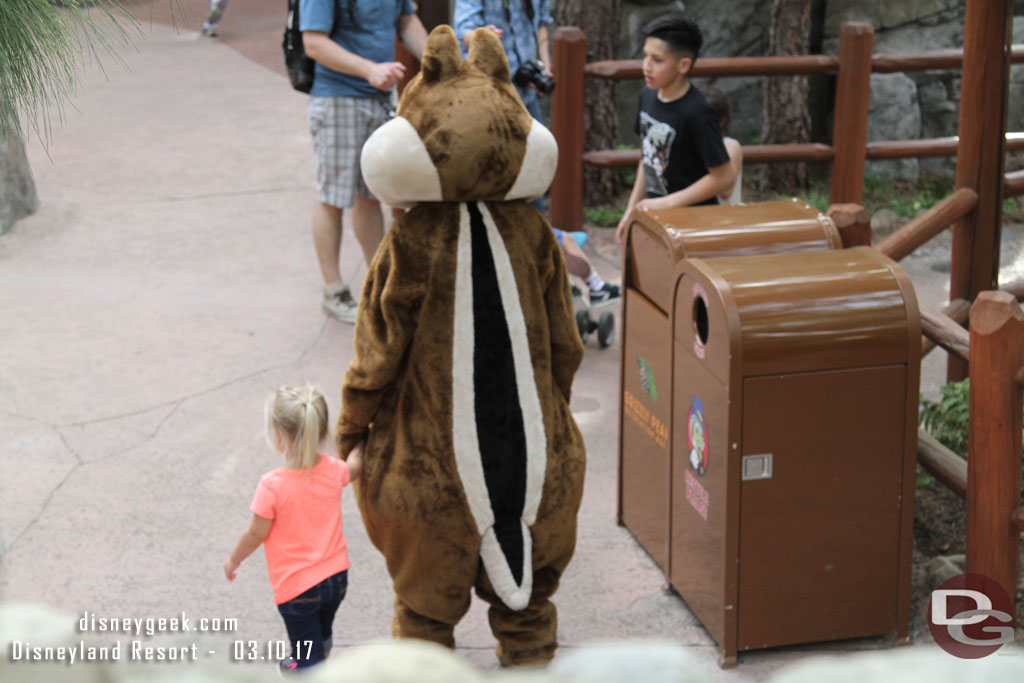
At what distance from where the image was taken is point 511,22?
20.4ft

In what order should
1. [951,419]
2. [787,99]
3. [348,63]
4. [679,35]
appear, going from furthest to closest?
[787,99]
[348,63]
[679,35]
[951,419]

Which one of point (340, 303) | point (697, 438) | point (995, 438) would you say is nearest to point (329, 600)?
point (697, 438)

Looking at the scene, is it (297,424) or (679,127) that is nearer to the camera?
(297,424)

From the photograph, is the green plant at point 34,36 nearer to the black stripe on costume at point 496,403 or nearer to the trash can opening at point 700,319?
the black stripe on costume at point 496,403

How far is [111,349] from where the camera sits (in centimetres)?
600

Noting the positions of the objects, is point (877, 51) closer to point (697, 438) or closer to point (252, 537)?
point (697, 438)

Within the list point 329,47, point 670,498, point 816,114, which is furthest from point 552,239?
point 816,114

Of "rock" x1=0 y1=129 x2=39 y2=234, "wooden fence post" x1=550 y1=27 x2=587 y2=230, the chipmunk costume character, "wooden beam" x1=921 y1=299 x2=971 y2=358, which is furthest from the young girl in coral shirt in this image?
"rock" x1=0 y1=129 x2=39 y2=234

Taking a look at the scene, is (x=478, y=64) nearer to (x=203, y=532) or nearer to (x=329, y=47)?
(x=203, y=532)

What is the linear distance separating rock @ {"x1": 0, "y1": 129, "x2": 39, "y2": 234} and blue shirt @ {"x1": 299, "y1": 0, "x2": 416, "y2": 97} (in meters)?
2.56

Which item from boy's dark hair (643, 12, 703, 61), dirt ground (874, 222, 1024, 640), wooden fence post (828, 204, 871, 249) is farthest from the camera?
boy's dark hair (643, 12, 703, 61)

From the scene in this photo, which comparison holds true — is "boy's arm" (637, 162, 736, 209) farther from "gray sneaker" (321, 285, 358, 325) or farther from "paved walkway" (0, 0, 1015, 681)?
"gray sneaker" (321, 285, 358, 325)

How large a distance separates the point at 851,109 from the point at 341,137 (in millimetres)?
2900

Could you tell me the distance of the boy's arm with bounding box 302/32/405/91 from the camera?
557cm
